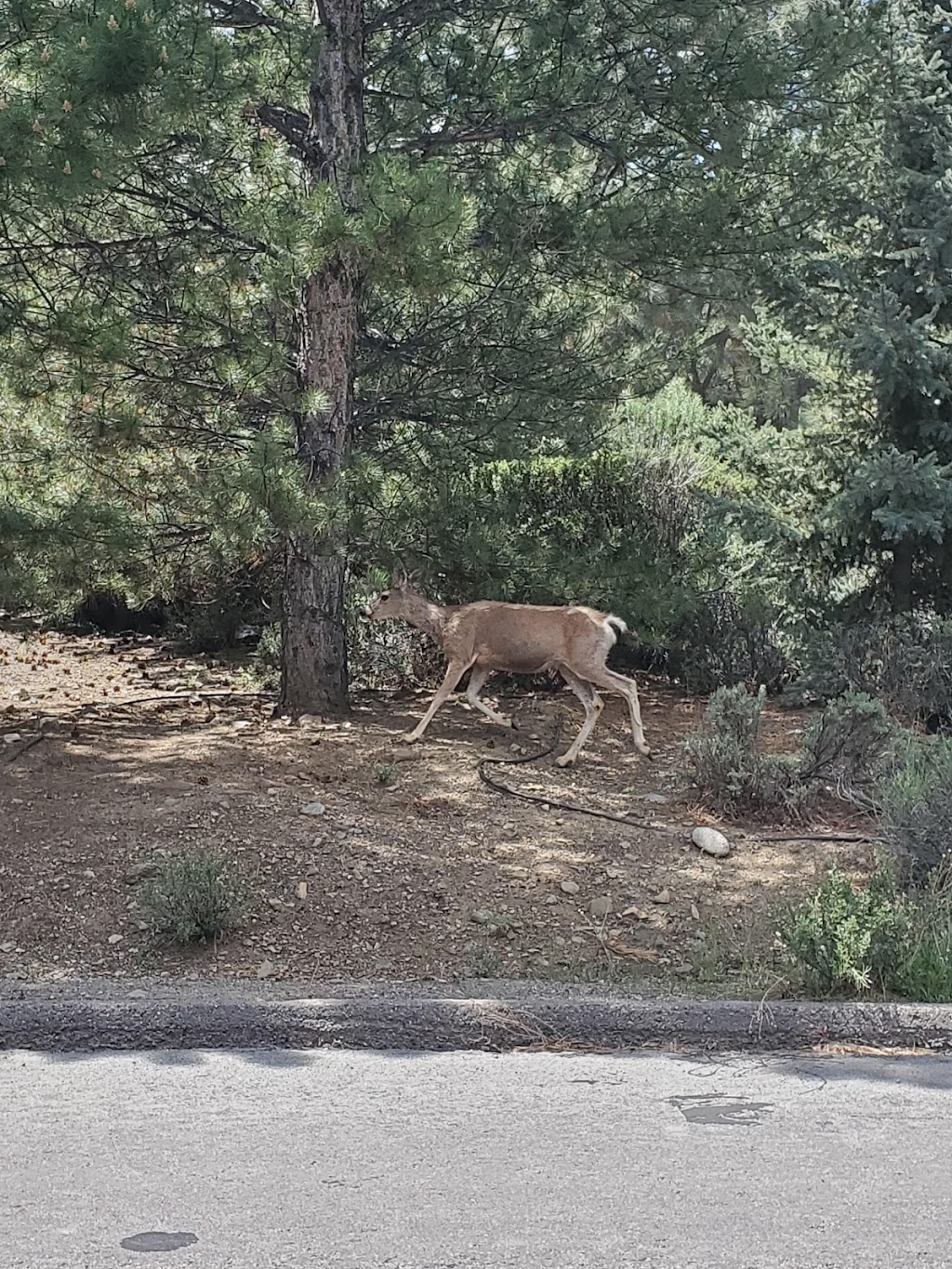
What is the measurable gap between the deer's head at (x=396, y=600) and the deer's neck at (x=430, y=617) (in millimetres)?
47

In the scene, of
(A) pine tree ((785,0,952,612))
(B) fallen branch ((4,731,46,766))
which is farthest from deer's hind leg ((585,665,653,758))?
(B) fallen branch ((4,731,46,766))

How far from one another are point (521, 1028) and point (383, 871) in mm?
2171

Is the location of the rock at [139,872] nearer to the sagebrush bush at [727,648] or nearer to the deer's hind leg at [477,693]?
the deer's hind leg at [477,693]

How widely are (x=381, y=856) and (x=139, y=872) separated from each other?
48.4 inches

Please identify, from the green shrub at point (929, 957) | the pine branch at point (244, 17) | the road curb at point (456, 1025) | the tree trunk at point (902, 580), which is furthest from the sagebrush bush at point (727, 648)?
the road curb at point (456, 1025)

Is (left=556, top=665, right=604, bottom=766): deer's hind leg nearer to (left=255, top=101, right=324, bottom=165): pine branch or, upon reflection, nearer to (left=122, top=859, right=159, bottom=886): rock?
(left=122, top=859, right=159, bottom=886): rock

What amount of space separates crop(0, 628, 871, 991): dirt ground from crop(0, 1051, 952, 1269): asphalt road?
130cm

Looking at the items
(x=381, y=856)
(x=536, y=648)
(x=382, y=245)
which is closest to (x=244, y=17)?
(x=382, y=245)

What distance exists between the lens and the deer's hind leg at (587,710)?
10.2 metres

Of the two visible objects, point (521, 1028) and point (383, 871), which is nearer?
point (521, 1028)

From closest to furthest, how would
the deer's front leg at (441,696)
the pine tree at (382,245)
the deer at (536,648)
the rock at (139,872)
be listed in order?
the rock at (139,872) → the pine tree at (382,245) → the deer's front leg at (441,696) → the deer at (536,648)

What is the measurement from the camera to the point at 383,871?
314 inches

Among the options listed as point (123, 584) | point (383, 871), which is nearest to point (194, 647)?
point (123, 584)

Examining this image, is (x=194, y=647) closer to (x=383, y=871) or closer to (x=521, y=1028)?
(x=383, y=871)
